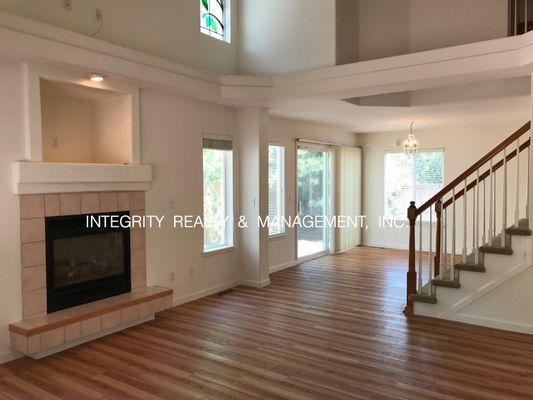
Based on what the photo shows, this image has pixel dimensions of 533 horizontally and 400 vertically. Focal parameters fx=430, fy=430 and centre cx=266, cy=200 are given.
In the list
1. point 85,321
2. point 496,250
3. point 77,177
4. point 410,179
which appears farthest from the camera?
point 410,179

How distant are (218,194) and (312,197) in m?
2.63

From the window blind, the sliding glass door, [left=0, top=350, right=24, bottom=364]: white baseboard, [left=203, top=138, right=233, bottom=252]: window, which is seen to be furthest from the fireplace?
the sliding glass door

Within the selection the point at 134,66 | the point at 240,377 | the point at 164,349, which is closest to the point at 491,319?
the point at 240,377

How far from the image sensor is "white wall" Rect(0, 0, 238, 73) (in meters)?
3.58

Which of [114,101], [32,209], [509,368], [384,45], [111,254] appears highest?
[384,45]

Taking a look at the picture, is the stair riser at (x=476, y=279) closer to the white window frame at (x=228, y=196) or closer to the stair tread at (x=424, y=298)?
the stair tread at (x=424, y=298)

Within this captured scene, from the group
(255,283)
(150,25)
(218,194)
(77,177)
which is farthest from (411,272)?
(150,25)

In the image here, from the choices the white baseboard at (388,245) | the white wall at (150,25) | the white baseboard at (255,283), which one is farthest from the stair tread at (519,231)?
the white baseboard at (388,245)

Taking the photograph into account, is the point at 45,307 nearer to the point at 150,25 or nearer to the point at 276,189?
the point at 150,25

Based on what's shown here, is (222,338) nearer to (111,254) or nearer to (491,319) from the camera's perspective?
(111,254)

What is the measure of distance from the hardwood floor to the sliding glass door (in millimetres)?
2765

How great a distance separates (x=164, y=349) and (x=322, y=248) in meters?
4.94

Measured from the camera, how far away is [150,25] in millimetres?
4430

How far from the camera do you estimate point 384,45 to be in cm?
555
